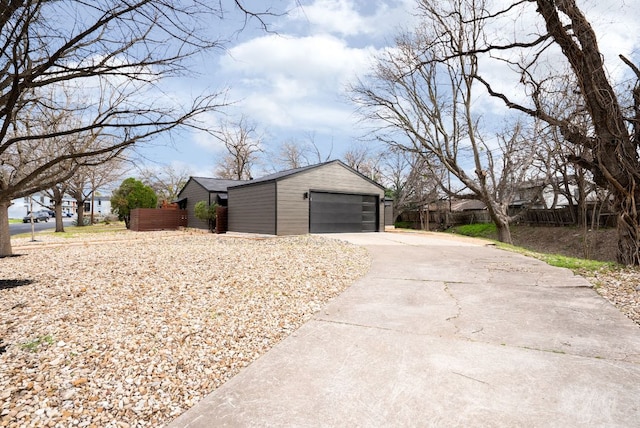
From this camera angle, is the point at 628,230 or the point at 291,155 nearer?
the point at 628,230

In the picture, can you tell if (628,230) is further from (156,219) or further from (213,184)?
(156,219)

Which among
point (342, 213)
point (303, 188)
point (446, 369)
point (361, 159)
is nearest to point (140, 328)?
point (446, 369)

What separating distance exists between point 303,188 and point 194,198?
9231 millimetres

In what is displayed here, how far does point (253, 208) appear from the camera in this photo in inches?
564

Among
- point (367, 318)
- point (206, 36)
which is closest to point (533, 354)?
point (367, 318)

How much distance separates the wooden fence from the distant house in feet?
12.7

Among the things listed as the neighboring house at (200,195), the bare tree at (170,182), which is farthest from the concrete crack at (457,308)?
the bare tree at (170,182)

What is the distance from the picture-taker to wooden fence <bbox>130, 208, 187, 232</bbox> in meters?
18.7

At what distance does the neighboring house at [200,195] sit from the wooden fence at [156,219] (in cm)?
72

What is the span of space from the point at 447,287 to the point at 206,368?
3.43 m

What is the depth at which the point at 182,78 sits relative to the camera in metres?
3.27

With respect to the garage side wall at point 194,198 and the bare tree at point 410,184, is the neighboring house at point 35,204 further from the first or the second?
the bare tree at point 410,184

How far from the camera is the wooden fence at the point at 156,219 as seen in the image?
18703 millimetres

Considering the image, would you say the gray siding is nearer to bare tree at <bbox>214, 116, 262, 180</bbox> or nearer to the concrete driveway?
bare tree at <bbox>214, 116, 262, 180</bbox>
